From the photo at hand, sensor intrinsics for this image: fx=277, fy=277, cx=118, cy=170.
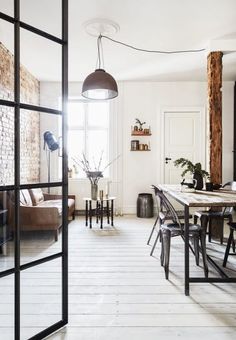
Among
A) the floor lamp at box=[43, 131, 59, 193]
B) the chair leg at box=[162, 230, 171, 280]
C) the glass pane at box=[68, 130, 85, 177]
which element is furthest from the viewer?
the glass pane at box=[68, 130, 85, 177]

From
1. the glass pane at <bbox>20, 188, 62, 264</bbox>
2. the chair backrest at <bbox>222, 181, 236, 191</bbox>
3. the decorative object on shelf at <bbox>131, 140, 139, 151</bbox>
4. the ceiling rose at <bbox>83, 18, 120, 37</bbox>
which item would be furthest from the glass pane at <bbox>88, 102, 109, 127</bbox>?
the chair backrest at <bbox>222, 181, 236, 191</bbox>

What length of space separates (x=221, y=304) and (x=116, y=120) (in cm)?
474

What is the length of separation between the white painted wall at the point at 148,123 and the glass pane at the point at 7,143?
429cm

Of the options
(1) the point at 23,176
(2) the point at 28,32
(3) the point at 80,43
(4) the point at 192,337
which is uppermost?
(3) the point at 80,43

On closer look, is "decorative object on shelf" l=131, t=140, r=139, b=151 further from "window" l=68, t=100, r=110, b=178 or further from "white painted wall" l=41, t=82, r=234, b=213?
"window" l=68, t=100, r=110, b=178

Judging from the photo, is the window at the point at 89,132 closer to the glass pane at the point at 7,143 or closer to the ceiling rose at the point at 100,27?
the ceiling rose at the point at 100,27

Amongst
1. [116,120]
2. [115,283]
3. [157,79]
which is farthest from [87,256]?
[157,79]

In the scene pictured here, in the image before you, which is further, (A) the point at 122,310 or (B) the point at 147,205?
(B) the point at 147,205

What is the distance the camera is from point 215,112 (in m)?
4.31

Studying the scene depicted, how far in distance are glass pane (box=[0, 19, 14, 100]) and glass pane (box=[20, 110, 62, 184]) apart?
0.61ft

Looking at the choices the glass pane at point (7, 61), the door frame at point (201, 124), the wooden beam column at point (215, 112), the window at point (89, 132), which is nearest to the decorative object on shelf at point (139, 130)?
the door frame at point (201, 124)

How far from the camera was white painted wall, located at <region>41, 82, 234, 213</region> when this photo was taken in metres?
6.31

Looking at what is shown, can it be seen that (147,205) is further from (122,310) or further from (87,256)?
(122,310)

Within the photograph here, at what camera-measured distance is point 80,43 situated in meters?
4.37
